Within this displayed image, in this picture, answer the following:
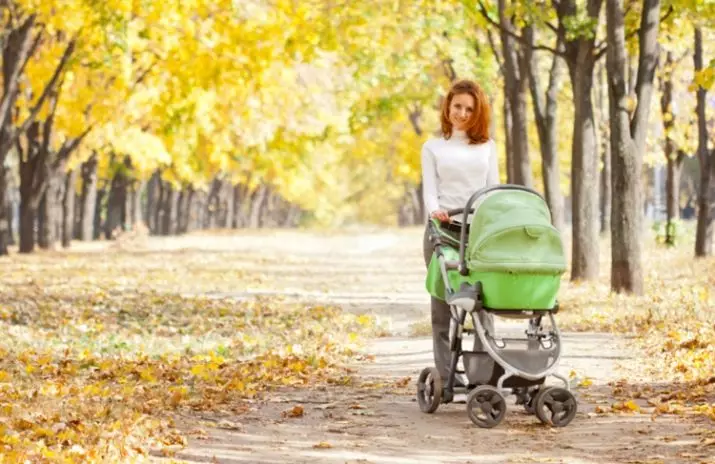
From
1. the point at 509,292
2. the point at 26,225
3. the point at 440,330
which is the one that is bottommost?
the point at 440,330

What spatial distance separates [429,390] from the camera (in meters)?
8.70

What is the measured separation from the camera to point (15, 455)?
6.36 meters

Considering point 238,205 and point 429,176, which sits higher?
point 429,176

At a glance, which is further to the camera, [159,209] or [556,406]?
[159,209]

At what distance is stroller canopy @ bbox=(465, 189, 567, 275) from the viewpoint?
7.89 metres

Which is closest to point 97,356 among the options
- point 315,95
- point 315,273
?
point 315,273

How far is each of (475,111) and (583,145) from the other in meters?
11.8

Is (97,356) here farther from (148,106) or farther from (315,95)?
(315,95)

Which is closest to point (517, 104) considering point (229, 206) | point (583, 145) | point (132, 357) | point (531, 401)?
point (583, 145)

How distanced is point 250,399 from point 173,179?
Answer: 1735 inches

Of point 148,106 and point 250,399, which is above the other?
point 148,106

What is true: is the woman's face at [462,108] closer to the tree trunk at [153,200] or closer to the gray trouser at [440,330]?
the gray trouser at [440,330]

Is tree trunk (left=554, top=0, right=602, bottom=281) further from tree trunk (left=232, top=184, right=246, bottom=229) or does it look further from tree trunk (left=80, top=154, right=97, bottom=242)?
tree trunk (left=232, top=184, right=246, bottom=229)

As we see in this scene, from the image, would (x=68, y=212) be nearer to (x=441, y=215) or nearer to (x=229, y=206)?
(x=441, y=215)
